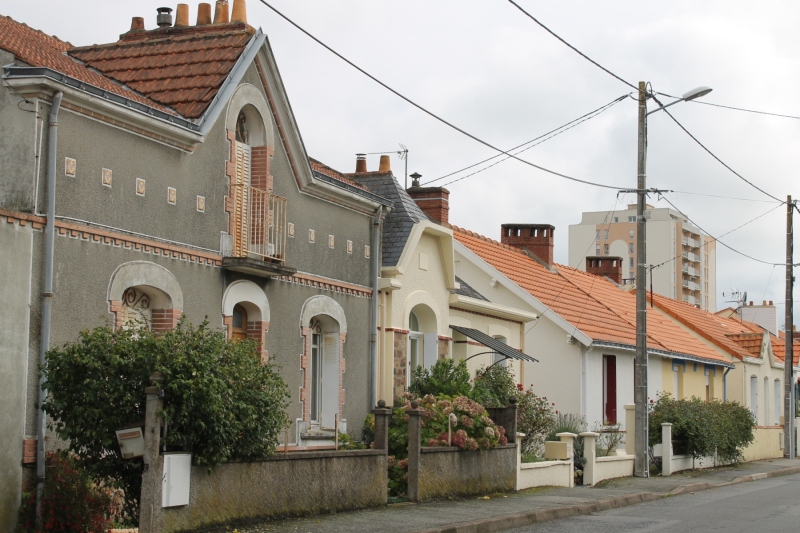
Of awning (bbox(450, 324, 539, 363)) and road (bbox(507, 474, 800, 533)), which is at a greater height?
awning (bbox(450, 324, 539, 363))

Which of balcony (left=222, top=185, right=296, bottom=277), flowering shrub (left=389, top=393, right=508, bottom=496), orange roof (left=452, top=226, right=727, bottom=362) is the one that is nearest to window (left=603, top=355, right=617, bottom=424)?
orange roof (left=452, top=226, right=727, bottom=362)

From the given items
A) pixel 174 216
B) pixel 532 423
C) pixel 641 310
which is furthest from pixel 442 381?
pixel 174 216

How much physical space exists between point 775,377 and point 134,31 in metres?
34.0

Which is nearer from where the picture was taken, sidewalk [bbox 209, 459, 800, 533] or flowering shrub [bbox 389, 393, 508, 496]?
sidewalk [bbox 209, 459, 800, 533]

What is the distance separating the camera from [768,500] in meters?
20.4

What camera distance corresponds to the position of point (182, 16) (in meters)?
18.3

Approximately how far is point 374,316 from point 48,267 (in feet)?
27.2

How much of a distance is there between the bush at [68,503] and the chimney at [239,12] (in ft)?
26.3

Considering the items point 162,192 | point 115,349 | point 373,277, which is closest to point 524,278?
point 373,277

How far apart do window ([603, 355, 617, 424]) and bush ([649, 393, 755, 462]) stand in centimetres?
102

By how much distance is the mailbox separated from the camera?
11859 millimetres

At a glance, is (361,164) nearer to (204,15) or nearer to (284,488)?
(204,15)

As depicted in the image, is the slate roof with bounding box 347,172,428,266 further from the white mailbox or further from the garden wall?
the white mailbox

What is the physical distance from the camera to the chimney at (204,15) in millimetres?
18062
